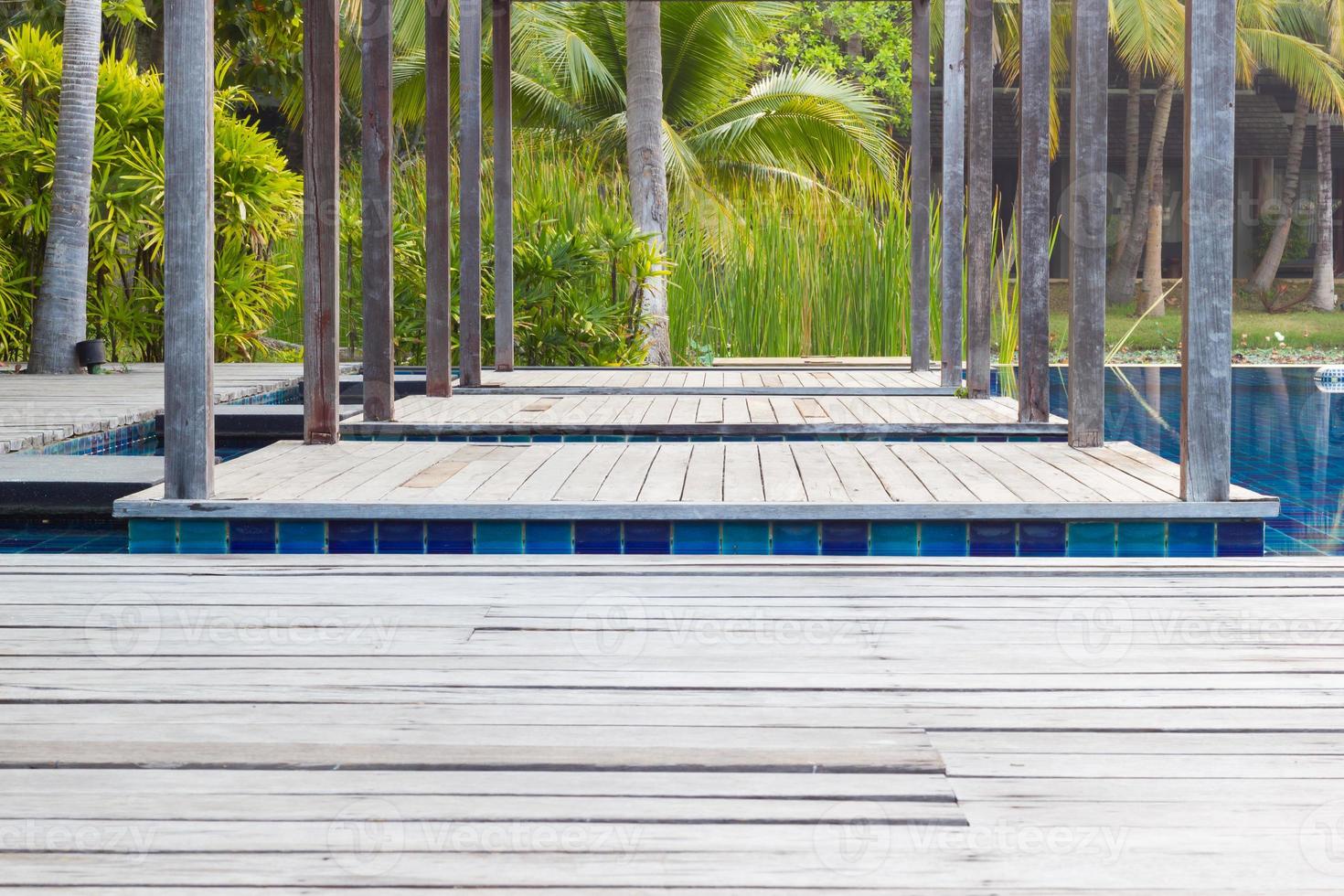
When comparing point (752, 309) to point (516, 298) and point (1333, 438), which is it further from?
point (1333, 438)

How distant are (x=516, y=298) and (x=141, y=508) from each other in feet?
17.2

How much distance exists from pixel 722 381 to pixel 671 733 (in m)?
5.28

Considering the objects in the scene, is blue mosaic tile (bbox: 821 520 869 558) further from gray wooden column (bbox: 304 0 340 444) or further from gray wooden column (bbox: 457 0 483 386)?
gray wooden column (bbox: 457 0 483 386)

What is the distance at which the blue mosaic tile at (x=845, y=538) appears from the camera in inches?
139

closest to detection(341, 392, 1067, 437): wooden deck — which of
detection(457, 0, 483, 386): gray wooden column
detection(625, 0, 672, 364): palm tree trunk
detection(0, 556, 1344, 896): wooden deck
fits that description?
detection(457, 0, 483, 386): gray wooden column

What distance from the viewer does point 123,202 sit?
8883 mm

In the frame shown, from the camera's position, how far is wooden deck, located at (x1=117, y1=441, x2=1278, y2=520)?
349 cm

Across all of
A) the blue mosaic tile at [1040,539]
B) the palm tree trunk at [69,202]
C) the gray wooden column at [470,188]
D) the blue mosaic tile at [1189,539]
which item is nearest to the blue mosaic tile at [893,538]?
the blue mosaic tile at [1040,539]

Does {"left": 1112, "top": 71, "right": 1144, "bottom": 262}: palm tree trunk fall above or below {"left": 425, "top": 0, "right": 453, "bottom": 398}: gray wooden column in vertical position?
above

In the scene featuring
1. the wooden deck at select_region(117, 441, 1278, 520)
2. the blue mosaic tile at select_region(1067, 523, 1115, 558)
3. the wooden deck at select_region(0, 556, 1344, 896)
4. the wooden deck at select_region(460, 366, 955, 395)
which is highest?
the wooden deck at select_region(460, 366, 955, 395)

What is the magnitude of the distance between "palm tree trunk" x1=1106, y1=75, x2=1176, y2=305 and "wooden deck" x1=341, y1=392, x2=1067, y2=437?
12.8 m

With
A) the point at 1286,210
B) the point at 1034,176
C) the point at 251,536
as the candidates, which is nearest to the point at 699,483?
the point at 251,536

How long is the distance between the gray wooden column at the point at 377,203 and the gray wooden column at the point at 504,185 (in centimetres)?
251

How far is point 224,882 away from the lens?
1504 mm
